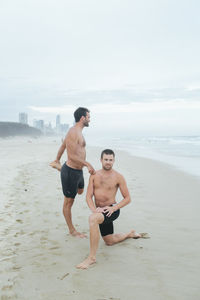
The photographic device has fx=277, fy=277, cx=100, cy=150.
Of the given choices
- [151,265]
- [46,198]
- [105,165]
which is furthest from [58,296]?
[46,198]

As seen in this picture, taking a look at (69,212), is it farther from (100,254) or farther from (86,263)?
(86,263)

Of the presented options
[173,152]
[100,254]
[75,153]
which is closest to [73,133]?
[75,153]

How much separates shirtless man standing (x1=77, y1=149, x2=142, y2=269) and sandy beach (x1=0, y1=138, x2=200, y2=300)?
189 millimetres

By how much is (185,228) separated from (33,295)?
319 centimetres

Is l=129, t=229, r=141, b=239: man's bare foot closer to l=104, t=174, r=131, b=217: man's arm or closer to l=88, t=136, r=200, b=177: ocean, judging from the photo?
l=104, t=174, r=131, b=217: man's arm

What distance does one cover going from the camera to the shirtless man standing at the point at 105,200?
378 centimetres

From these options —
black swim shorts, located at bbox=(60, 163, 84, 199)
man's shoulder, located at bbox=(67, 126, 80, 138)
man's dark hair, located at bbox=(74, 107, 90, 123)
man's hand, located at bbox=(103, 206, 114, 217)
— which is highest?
man's dark hair, located at bbox=(74, 107, 90, 123)

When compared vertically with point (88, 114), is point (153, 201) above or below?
below

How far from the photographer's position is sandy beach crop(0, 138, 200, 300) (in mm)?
3156

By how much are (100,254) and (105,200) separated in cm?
80

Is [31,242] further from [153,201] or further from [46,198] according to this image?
[153,201]

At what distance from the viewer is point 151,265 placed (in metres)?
3.75

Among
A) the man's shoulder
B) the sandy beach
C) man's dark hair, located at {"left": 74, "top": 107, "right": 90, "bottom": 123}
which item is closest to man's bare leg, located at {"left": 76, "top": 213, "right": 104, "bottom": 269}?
the sandy beach

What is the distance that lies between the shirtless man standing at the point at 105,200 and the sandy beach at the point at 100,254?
189 millimetres
